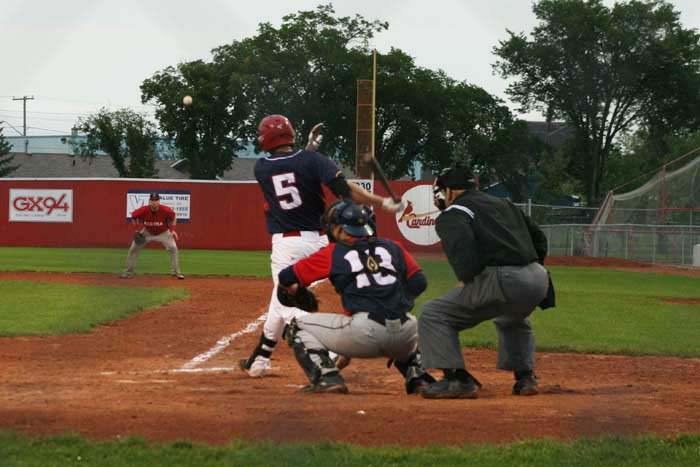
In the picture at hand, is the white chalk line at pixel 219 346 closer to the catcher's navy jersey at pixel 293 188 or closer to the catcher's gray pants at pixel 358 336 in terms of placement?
the catcher's navy jersey at pixel 293 188

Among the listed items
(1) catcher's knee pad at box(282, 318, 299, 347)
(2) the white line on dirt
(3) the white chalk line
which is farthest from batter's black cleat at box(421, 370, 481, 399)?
(2) the white line on dirt

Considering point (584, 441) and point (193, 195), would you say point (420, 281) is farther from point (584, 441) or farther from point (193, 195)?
point (193, 195)

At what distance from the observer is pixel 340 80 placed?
27.0 meters

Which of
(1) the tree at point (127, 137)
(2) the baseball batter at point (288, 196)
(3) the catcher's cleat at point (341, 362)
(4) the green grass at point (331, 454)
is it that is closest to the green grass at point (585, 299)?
(3) the catcher's cleat at point (341, 362)

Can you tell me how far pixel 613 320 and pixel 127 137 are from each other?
3739cm

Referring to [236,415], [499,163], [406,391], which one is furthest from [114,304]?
[499,163]

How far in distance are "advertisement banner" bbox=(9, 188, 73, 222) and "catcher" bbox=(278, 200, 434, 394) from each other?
30263 millimetres

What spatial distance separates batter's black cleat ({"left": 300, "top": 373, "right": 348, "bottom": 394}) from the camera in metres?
6.45

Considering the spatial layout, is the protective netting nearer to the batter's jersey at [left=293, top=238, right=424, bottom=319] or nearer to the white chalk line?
the white chalk line

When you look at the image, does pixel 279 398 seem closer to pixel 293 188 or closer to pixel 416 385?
pixel 416 385

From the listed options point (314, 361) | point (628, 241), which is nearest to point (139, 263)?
point (628, 241)

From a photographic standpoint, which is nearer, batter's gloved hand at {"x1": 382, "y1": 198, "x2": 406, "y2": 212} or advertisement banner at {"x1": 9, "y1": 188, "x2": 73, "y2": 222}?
batter's gloved hand at {"x1": 382, "y1": 198, "x2": 406, "y2": 212}

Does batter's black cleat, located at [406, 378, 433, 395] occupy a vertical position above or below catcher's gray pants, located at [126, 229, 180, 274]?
below

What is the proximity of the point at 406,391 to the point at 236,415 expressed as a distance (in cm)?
160
